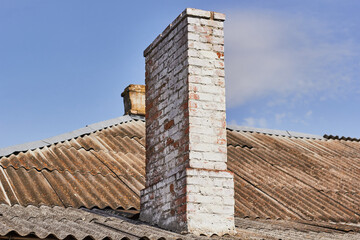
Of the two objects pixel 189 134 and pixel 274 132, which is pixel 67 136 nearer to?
pixel 189 134

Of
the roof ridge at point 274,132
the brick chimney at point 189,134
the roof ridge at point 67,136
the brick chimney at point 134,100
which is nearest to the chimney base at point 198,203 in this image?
the brick chimney at point 189,134

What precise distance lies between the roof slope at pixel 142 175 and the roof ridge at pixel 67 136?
0.07 metres

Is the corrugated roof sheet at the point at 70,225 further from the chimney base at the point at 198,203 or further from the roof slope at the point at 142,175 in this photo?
the roof slope at the point at 142,175

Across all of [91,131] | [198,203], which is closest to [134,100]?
[91,131]

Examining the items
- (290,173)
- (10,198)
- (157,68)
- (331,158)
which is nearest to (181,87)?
(157,68)

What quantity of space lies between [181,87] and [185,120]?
398 mm

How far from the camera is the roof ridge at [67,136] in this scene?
857cm

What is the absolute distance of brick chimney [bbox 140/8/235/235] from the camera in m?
5.95

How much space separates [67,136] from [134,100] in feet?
8.24

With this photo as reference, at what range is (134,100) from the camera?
38.8 ft

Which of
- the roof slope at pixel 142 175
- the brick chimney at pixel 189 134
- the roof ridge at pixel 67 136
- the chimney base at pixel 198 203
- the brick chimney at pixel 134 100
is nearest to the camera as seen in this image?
the chimney base at pixel 198 203

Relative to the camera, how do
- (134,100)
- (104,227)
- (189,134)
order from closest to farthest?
1. (104,227)
2. (189,134)
3. (134,100)

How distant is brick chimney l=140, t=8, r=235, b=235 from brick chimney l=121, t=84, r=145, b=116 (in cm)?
455

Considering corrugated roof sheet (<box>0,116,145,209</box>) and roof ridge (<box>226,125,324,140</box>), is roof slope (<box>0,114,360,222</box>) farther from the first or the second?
roof ridge (<box>226,125,324,140</box>)
